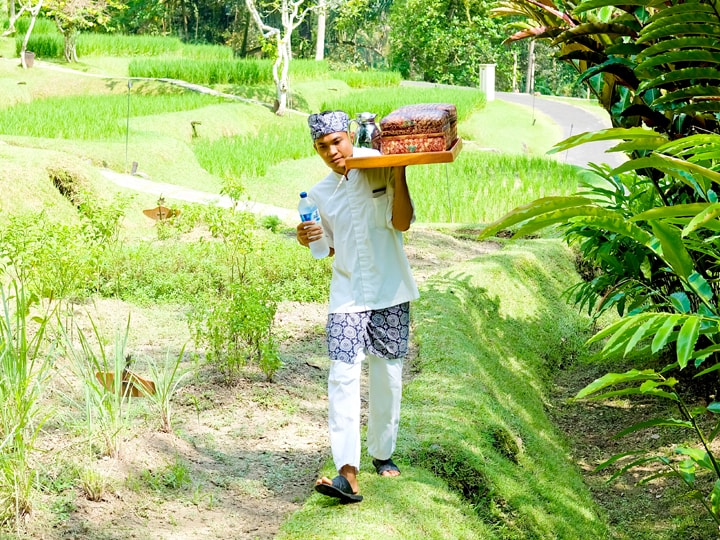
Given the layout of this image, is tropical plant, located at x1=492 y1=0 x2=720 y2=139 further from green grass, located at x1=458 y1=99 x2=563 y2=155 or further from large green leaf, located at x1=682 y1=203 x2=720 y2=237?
green grass, located at x1=458 y1=99 x2=563 y2=155

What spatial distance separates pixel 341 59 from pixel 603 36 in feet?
130

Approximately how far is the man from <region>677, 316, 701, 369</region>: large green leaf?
1264 mm

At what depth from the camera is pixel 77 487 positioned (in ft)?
11.2

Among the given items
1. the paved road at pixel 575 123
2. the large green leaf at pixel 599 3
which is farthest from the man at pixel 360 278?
the paved road at pixel 575 123

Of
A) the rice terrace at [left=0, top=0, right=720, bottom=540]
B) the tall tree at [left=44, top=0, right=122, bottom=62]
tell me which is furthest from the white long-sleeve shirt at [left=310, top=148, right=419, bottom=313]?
the tall tree at [left=44, top=0, right=122, bottom=62]

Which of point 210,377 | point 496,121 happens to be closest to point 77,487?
Result: point 210,377

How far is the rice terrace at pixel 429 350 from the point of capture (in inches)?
120

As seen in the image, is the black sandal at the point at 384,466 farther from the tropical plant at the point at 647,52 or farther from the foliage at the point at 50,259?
the foliage at the point at 50,259

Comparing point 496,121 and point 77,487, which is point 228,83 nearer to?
point 496,121

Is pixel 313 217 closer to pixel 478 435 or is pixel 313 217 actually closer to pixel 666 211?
pixel 478 435

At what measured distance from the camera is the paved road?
20859 mm

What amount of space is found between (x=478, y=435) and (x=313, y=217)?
4.78 ft

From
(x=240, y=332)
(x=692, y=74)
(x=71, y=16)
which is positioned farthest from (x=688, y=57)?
(x=71, y=16)

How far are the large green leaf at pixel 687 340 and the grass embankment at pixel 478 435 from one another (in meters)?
1.31
